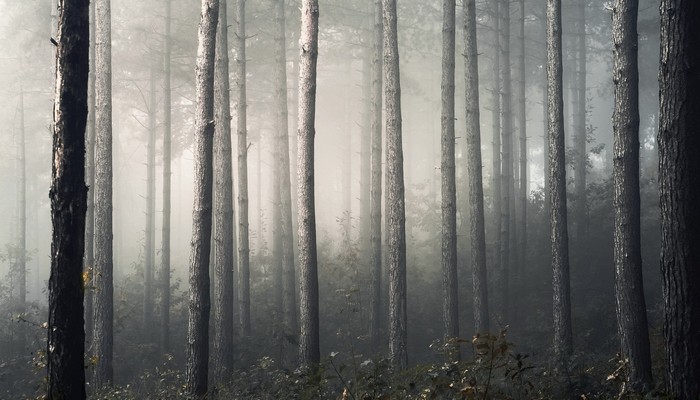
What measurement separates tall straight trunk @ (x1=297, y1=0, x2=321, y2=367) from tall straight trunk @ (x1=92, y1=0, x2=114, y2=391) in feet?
15.2

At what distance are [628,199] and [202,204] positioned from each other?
7.49m

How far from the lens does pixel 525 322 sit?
52.7 ft

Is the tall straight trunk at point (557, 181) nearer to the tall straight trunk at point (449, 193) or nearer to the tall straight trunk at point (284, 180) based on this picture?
the tall straight trunk at point (449, 193)

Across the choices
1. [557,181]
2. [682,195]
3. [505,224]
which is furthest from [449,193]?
[682,195]

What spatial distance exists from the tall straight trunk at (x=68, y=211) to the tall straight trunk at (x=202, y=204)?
3727 millimetres

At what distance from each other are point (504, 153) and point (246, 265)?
11296 millimetres

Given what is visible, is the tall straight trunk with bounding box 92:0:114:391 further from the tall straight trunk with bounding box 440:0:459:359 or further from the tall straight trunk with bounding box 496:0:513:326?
the tall straight trunk with bounding box 496:0:513:326

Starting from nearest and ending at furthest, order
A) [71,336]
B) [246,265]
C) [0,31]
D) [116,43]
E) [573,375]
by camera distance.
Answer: [71,336], [573,375], [246,265], [116,43], [0,31]

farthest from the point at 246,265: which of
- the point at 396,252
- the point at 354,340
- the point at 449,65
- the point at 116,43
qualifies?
the point at 116,43

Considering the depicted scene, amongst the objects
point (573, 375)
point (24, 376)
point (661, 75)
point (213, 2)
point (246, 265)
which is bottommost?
point (24, 376)

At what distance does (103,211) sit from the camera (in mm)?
Result: 11961

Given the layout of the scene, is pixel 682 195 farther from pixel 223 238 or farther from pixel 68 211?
pixel 223 238

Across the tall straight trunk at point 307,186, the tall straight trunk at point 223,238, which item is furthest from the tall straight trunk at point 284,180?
the tall straight trunk at point 307,186

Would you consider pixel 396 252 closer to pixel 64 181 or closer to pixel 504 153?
pixel 64 181
